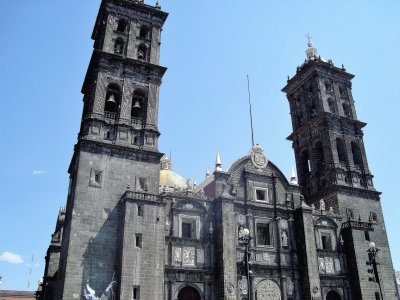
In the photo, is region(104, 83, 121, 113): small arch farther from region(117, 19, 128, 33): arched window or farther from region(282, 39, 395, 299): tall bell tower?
region(282, 39, 395, 299): tall bell tower

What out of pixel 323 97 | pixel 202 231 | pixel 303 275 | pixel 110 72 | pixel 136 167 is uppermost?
pixel 323 97

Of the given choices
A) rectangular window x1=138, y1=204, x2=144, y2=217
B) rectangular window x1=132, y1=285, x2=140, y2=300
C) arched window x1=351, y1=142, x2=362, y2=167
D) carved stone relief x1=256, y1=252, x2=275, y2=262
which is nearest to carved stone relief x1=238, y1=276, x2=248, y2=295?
carved stone relief x1=256, y1=252, x2=275, y2=262

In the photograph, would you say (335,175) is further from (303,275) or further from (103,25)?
(103,25)

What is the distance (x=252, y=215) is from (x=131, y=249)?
10998 millimetres

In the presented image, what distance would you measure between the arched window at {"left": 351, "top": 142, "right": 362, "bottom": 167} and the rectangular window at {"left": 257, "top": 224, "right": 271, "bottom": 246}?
13.1 metres

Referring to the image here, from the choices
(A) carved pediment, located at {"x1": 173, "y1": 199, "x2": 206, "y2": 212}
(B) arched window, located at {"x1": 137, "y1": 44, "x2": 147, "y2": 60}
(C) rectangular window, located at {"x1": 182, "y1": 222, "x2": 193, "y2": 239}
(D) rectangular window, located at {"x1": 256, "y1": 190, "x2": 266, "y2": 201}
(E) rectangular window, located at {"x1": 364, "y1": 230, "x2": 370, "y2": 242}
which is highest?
(B) arched window, located at {"x1": 137, "y1": 44, "x2": 147, "y2": 60}

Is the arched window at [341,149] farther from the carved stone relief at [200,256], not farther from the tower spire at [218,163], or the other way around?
the carved stone relief at [200,256]

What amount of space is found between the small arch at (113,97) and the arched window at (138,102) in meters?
1.30

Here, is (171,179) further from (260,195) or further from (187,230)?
(187,230)

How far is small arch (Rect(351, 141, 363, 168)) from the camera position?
41537 mm

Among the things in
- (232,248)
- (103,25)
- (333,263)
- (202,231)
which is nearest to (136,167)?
(202,231)

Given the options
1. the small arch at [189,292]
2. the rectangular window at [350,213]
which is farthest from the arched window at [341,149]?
the small arch at [189,292]

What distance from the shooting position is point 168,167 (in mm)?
54344

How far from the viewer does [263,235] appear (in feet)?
112
